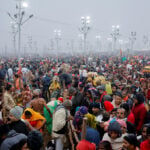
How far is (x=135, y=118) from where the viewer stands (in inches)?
216

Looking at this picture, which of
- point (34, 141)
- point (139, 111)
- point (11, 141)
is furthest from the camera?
point (139, 111)

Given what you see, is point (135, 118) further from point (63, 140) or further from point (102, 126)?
point (63, 140)

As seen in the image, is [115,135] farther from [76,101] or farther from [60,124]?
[76,101]

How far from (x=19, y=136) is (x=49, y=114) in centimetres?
187

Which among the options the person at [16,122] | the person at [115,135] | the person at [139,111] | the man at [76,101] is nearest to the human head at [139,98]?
the person at [139,111]

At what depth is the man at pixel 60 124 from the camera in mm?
4781

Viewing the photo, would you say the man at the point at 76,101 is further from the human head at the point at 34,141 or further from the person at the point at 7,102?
the human head at the point at 34,141

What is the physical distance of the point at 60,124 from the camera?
4754 millimetres

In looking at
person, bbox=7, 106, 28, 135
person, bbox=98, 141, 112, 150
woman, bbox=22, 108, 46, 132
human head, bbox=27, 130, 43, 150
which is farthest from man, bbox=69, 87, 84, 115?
human head, bbox=27, 130, 43, 150

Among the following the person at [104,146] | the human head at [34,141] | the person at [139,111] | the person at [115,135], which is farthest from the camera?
the person at [139,111]

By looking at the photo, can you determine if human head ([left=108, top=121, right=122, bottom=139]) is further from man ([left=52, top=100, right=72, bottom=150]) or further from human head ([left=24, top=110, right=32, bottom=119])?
human head ([left=24, top=110, right=32, bottom=119])

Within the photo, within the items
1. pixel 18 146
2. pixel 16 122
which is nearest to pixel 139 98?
pixel 16 122

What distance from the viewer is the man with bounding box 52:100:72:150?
4.78 m

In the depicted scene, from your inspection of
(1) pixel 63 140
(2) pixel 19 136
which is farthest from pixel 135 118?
(2) pixel 19 136
